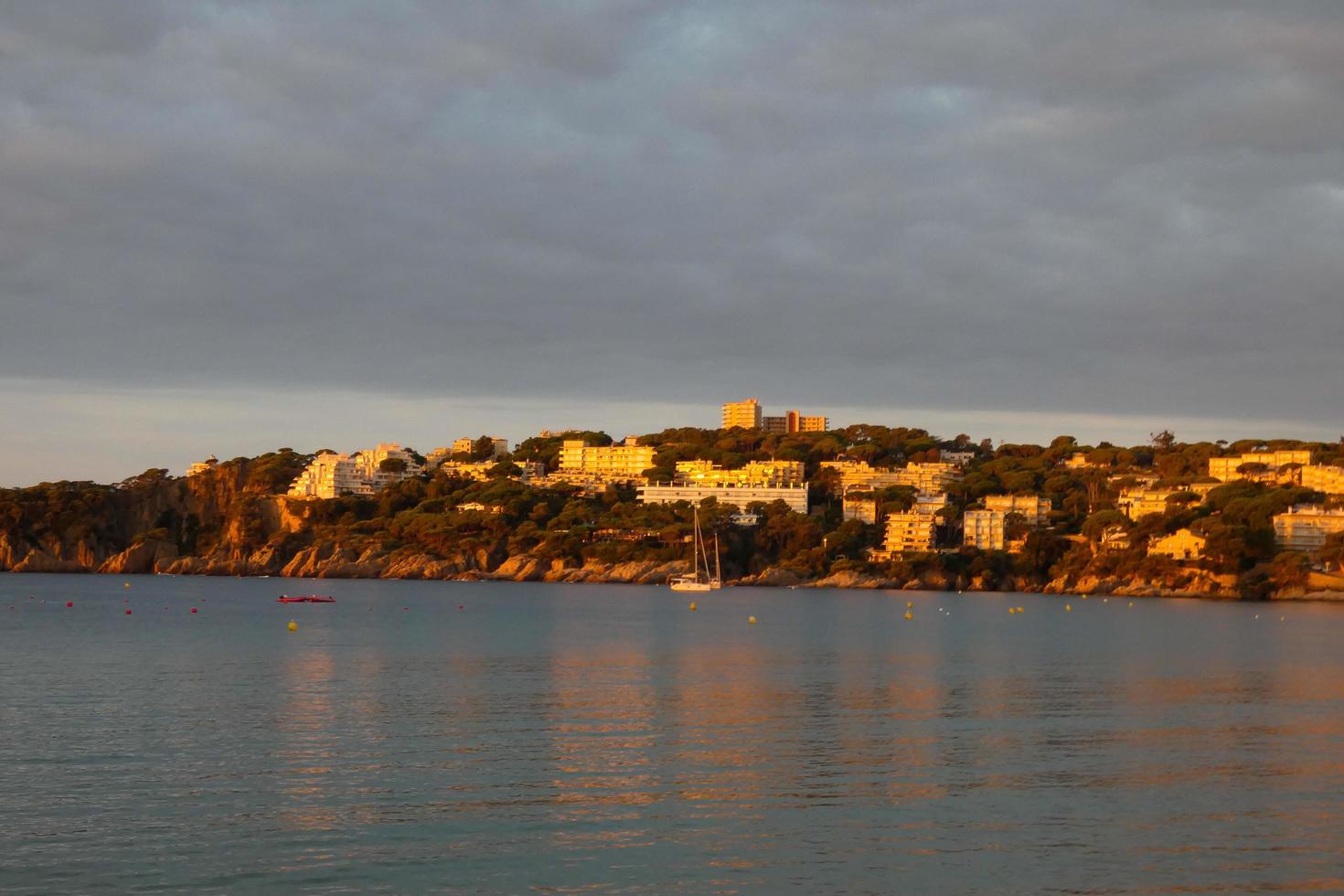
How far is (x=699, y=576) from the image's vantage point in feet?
435

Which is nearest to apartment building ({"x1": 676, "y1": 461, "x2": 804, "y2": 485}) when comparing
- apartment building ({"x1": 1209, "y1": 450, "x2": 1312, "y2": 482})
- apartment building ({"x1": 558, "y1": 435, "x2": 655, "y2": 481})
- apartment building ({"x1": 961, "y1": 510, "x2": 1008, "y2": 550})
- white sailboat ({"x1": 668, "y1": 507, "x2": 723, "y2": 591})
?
apartment building ({"x1": 558, "y1": 435, "x2": 655, "y2": 481})

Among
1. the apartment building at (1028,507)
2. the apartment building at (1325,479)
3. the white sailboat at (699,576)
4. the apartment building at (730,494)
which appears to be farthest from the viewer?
the apartment building at (730,494)

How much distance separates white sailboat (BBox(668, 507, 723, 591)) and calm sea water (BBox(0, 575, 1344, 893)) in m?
69.8

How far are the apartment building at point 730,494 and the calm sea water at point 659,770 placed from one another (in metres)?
110

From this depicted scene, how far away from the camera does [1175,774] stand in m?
24.3

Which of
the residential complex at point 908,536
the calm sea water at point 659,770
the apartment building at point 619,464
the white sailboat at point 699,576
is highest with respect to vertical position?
the apartment building at point 619,464

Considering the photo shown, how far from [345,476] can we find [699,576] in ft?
202

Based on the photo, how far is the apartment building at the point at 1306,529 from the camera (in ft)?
418

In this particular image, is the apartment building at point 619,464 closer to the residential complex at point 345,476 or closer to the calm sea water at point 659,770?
the residential complex at point 345,476

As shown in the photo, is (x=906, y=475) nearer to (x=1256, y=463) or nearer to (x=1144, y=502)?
(x=1144, y=502)

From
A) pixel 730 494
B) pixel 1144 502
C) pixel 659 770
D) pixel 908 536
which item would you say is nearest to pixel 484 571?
pixel 730 494

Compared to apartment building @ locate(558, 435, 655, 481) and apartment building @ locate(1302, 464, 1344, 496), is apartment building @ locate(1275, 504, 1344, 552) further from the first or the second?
apartment building @ locate(558, 435, 655, 481)

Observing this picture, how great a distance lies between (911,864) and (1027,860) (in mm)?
1474

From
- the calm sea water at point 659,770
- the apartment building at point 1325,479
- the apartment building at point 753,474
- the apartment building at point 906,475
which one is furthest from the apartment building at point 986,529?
the calm sea water at point 659,770
